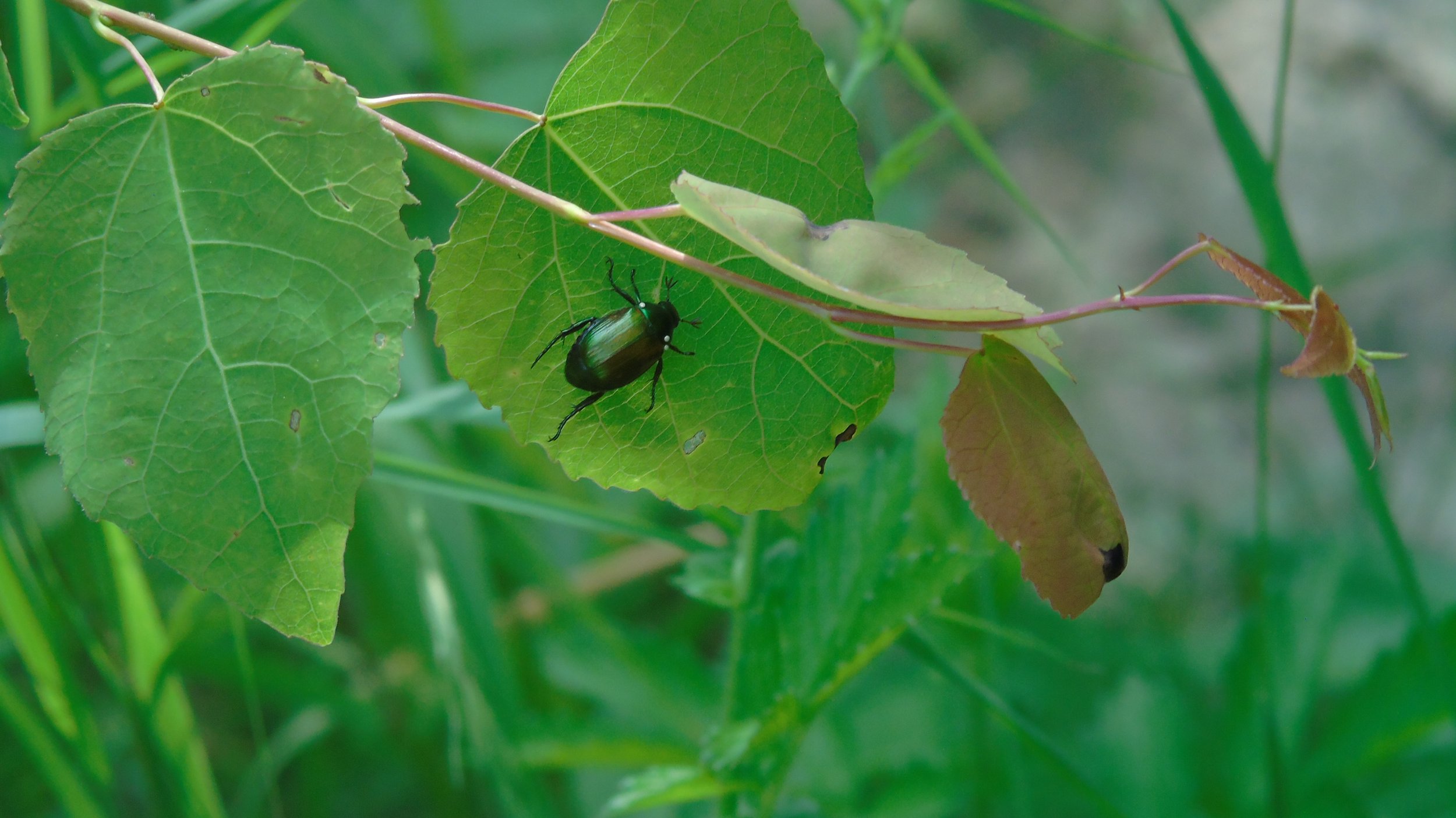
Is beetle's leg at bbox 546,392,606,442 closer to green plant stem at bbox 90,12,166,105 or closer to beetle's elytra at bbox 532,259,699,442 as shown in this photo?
beetle's elytra at bbox 532,259,699,442

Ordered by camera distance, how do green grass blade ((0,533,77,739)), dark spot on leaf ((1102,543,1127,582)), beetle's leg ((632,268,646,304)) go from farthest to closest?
green grass blade ((0,533,77,739))
beetle's leg ((632,268,646,304))
dark spot on leaf ((1102,543,1127,582))

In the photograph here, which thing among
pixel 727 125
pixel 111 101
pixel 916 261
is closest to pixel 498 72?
pixel 111 101

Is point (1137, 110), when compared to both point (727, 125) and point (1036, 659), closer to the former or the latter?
point (1036, 659)

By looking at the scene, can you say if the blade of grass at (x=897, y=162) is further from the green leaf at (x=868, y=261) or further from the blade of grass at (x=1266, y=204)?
the green leaf at (x=868, y=261)

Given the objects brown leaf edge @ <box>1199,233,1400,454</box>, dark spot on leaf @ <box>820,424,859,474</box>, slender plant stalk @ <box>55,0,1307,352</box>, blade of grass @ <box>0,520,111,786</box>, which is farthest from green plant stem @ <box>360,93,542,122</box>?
blade of grass @ <box>0,520,111,786</box>

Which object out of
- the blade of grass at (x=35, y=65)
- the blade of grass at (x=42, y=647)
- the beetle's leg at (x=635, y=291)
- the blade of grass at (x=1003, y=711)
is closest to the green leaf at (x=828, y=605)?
the blade of grass at (x=1003, y=711)

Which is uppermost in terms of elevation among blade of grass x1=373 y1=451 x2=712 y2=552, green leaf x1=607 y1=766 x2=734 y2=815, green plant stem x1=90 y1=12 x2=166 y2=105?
green plant stem x1=90 y1=12 x2=166 y2=105
